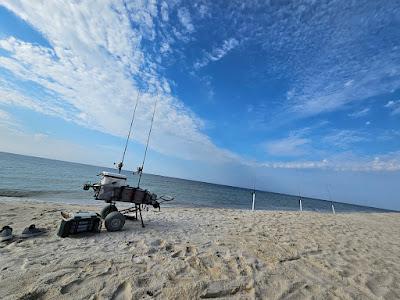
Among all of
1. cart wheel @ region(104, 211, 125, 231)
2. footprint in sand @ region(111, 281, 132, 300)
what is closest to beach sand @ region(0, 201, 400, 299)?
footprint in sand @ region(111, 281, 132, 300)

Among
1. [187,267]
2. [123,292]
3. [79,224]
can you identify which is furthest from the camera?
[79,224]

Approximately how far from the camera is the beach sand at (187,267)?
366 centimetres

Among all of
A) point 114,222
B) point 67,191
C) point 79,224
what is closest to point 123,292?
point 79,224

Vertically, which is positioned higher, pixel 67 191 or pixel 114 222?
pixel 114 222

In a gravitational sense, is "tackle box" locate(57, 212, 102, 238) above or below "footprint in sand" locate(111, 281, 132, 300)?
above

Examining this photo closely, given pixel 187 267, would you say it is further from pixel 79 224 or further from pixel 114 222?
pixel 79 224

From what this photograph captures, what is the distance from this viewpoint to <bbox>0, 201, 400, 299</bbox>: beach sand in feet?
12.0

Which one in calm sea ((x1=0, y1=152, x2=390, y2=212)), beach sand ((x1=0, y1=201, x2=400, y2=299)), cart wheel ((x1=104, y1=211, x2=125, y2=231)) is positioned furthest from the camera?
calm sea ((x1=0, y1=152, x2=390, y2=212))

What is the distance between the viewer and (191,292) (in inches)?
145

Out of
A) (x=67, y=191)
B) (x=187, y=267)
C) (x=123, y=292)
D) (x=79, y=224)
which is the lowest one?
(x=123, y=292)

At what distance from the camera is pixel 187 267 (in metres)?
4.61

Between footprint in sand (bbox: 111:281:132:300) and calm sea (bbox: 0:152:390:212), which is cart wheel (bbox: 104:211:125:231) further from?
calm sea (bbox: 0:152:390:212)

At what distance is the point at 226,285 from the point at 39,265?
372 centimetres

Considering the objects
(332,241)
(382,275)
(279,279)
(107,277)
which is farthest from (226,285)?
(332,241)
